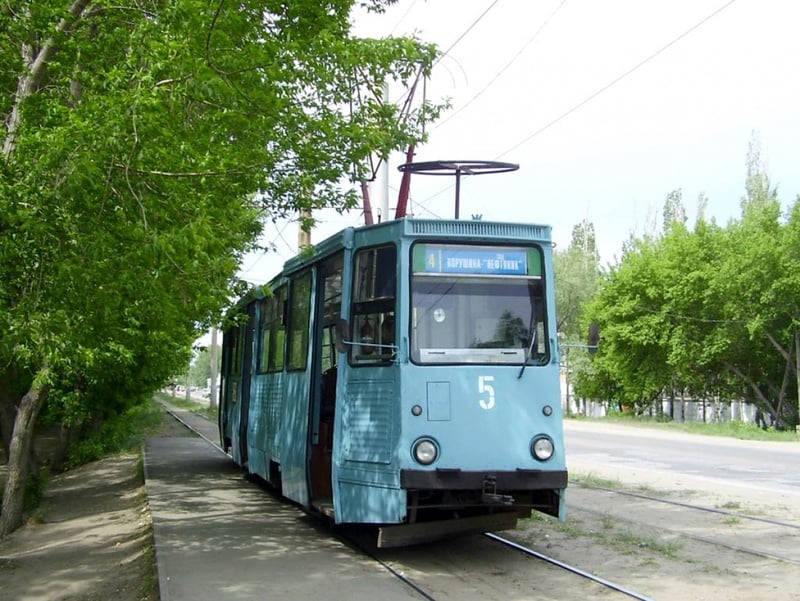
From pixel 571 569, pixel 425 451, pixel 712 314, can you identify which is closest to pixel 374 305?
pixel 425 451

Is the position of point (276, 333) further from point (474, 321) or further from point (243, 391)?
point (474, 321)

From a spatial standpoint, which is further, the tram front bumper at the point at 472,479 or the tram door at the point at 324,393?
the tram door at the point at 324,393

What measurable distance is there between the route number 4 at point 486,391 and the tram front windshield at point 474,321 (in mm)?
185

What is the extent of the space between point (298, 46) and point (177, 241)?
2.54 metres

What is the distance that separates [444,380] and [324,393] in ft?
7.00

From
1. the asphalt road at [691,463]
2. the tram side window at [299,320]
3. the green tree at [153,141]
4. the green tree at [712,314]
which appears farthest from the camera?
the green tree at [712,314]

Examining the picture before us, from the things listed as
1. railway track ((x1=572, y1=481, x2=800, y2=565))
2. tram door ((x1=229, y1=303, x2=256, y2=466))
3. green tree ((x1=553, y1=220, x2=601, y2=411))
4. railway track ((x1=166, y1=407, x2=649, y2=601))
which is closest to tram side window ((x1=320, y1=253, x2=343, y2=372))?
railway track ((x1=166, y1=407, x2=649, y2=601))

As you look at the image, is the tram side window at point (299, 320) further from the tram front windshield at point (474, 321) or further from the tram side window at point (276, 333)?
the tram front windshield at point (474, 321)

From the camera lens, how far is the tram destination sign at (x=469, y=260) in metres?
8.71

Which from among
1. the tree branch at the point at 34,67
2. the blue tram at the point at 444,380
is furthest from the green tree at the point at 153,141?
the blue tram at the point at 444,380

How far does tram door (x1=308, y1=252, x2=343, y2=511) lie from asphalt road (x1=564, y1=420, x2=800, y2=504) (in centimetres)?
730

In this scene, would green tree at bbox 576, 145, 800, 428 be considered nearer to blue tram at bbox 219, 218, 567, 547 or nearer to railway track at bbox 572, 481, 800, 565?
railway track at bbox 572, 481, 800, 565

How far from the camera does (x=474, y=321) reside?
8641 millimetres

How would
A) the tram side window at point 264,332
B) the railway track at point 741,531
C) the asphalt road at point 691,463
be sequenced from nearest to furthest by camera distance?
the railway track at point 741,531 < the tram side window at point 264,332 < the asphalt road at point 691,463
